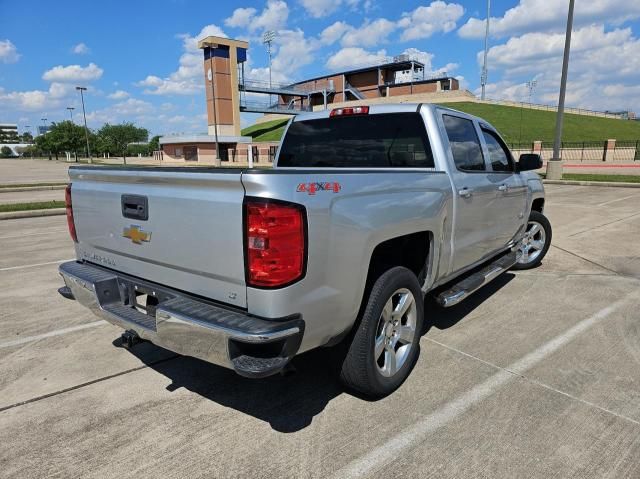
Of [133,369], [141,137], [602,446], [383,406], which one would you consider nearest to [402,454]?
[383,406]

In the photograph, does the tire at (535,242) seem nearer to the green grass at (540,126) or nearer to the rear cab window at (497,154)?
the rear cab window at (497,154)

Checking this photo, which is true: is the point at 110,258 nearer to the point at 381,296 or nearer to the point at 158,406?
the point at 158,406

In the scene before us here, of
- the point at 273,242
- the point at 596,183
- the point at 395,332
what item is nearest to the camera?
the point at 273,242

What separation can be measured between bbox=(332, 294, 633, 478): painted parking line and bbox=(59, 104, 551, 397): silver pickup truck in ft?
1.25

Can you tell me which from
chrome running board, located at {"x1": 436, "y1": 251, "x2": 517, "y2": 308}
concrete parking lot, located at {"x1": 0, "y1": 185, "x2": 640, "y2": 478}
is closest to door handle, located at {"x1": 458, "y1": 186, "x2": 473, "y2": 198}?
chrome running board, located at {"x1": 436, "y1": 251, "x2": 517, "y2": 308}

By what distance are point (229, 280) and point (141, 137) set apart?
14451 cm

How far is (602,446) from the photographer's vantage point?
106 inches

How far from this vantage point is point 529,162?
5254 mm

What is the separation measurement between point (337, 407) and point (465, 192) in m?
2.09

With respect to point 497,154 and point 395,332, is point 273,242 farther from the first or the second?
point 497,154

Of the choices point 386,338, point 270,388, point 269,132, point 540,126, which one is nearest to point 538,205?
point 386,338

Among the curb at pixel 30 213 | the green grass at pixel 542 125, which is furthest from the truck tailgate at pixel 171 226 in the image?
A: the green grass at pixel 542 125

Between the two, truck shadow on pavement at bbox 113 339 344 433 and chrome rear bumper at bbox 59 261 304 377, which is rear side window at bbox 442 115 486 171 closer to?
truck shadow on pavement at bbox 113 339 344 433

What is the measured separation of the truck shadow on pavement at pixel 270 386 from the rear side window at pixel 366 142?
1789mm
